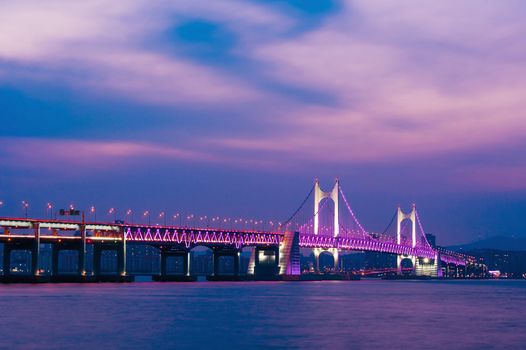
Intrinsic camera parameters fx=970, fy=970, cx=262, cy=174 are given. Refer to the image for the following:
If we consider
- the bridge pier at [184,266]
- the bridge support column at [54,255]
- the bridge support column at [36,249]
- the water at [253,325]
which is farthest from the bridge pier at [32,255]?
the water at [253,325]

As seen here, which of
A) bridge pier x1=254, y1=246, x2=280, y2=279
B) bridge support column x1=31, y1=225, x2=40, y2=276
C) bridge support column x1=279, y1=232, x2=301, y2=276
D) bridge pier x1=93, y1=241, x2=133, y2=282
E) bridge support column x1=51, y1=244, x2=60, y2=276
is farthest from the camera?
bridge pier x1=254, y1=246, x2=280, y2=279

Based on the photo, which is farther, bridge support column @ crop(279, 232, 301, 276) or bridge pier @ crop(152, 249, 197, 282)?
bridge support column @ crop(279, 232, 301, 276)

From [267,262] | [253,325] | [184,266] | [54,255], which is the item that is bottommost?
[253,325]

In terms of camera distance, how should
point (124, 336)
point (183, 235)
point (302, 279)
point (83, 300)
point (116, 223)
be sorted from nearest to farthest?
point (124, 336)
point (83, 300)
point (116, 223)
point (183, 235)
point (302, 279)

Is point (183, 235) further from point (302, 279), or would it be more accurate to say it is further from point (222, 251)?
point (302, 279)

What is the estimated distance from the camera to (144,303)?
8006 centimetres

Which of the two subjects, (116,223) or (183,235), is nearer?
(116,223)

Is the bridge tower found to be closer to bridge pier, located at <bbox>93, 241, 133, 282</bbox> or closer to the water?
bridge pier, located at <bbox>93, 241, 133, 282</bbox>

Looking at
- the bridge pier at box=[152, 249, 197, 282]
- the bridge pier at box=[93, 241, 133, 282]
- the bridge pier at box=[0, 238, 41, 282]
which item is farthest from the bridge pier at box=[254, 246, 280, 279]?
the bridge pier at box=[0, 238, 41, 282]

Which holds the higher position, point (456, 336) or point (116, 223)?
point (116, 223)

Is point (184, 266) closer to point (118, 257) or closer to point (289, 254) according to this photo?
point (289, 254)

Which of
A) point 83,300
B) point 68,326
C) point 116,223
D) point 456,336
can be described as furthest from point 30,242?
point 456,336

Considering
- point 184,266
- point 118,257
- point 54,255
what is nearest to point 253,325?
point 118,257

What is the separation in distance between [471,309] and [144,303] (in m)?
26.5
